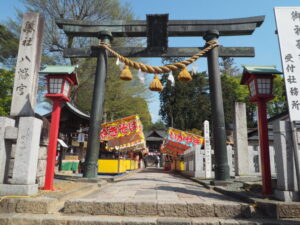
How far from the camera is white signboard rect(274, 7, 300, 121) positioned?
3.81 m

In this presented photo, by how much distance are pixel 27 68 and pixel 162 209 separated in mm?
4525

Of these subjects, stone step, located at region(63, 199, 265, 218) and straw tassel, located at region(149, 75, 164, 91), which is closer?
stone step, located at region(63, 199, 265, 218)

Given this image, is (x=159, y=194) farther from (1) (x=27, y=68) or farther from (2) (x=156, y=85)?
(1) (x=27, y=68)

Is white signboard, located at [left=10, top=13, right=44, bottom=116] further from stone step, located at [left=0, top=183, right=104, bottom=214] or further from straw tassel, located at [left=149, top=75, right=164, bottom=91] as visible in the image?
straw tassel, located at [left=149, top=75, right=164, bottom=91]

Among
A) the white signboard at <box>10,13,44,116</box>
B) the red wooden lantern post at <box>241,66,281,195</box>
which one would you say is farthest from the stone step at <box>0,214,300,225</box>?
the white signboard at <box>10,13,44,116</box>

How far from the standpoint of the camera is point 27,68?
16.6 ft

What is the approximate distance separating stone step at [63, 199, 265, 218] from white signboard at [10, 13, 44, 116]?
2.77 meters

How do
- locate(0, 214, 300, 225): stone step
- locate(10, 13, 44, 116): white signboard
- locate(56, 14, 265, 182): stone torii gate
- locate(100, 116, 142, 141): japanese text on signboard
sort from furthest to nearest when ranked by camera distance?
1. locate(100, 116, 142, 141): japanese text on signboard
2. locate(56, 14, 265, 182): stone torii gate
3. locate(10, 13, 44, 116): white signboard
4. locate(0, 214, 300, 225): stone step

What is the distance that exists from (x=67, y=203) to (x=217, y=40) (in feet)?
24.0

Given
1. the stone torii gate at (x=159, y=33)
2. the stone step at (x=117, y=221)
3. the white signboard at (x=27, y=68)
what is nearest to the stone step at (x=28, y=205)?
the stone step at (x=117, y=221)

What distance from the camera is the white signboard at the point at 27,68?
16.1 feet

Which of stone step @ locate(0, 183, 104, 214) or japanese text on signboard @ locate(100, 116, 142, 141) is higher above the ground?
japanese text on signboard @ locate(100, 116, 142, 141)

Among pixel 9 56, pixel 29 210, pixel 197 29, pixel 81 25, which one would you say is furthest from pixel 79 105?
pixel 29 210

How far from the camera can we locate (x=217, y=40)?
787 cm
